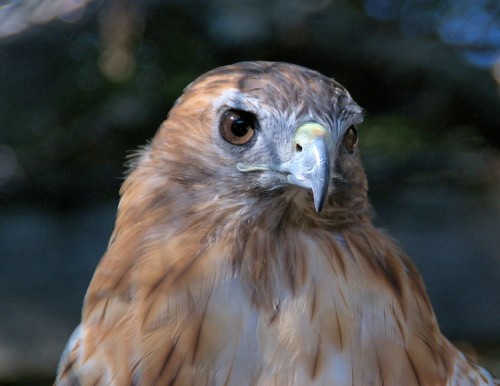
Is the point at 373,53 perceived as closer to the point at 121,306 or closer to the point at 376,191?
the point at 376,191

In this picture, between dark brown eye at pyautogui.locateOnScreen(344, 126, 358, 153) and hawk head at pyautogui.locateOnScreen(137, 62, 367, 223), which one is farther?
dark brown eye at pyautogui.locateOnScreen(344, 126, 358, 153)

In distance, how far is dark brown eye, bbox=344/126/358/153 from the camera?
173 centimetres

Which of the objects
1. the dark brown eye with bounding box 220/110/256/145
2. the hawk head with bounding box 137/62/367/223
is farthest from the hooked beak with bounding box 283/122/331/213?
the dark brown eye with bounding box 220/110/256/145

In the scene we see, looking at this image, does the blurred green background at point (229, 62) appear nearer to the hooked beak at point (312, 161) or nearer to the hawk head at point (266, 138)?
the hawk head at point (266, 138)

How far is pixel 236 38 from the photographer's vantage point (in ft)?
10.4

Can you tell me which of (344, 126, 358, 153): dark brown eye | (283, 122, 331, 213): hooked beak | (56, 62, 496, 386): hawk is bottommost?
(56, 62, 496, 386): hawk

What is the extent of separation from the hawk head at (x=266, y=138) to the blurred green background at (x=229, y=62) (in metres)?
1.39

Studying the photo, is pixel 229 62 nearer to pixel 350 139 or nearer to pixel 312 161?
pixel 350 139

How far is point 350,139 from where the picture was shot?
1.76 metres

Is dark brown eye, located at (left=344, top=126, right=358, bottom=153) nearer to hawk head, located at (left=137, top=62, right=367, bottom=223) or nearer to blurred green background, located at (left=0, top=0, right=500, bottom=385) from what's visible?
hawk head, located at (left=137, top=62, right=367, bottom=223)

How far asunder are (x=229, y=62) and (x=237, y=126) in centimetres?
163

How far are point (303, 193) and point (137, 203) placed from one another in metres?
0.38

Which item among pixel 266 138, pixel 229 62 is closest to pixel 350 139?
pixel 266 138

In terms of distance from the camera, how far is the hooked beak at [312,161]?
1.46m
